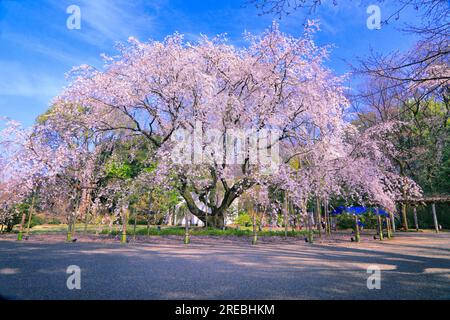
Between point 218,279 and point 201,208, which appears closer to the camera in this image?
point 218,279

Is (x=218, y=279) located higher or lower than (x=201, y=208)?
lower

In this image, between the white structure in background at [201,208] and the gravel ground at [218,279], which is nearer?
the gravel ground at [218,279]

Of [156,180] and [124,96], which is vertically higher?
[124,96]

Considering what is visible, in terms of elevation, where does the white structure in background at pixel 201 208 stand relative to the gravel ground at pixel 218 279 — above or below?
above

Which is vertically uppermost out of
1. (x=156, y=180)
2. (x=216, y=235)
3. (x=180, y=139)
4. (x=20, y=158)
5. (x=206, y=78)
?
(x=206, y=78)

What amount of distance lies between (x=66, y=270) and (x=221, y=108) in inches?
368

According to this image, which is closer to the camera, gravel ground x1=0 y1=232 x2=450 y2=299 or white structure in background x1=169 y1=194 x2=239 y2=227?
gravel ground x1=0 y1=232 x2=450 y2=299

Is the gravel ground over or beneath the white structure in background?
beneath

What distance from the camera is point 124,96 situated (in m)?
12.1

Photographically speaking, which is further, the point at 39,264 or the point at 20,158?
the point at 20,158
